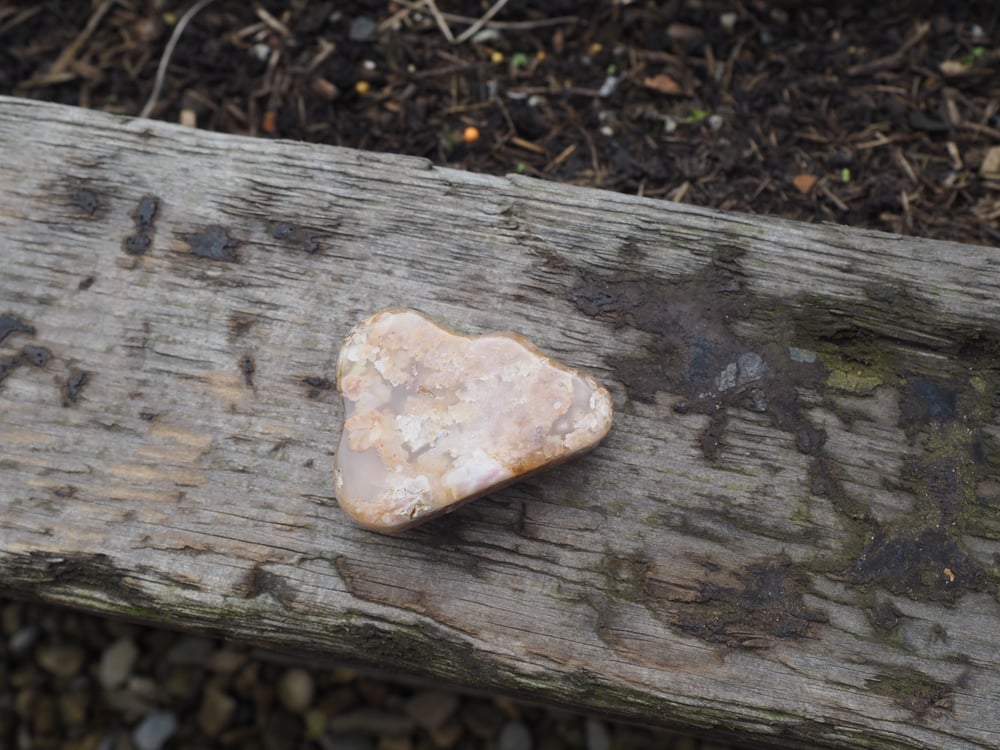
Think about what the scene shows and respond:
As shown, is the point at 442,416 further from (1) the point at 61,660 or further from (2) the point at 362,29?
(1) the point at 61,660

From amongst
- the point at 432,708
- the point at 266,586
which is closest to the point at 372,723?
the point at 432,708

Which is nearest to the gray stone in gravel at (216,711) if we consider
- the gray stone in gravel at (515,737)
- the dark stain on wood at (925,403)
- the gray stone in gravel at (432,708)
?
the gray stone in gravel at (432,708)

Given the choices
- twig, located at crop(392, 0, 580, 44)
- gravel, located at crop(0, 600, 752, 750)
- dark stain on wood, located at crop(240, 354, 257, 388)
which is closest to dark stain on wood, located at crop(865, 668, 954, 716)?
dark stain on wood, located at crop(240, 354, 257, 388)

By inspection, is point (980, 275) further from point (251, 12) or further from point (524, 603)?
point (251, 12)

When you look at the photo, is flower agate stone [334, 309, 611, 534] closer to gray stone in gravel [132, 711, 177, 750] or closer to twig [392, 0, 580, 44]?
twig [392, 0, 580, 44]

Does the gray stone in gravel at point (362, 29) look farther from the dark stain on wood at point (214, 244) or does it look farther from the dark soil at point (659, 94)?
the dark stain on wood at point (214, 244)

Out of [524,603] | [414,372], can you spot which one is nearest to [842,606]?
[524,603]
